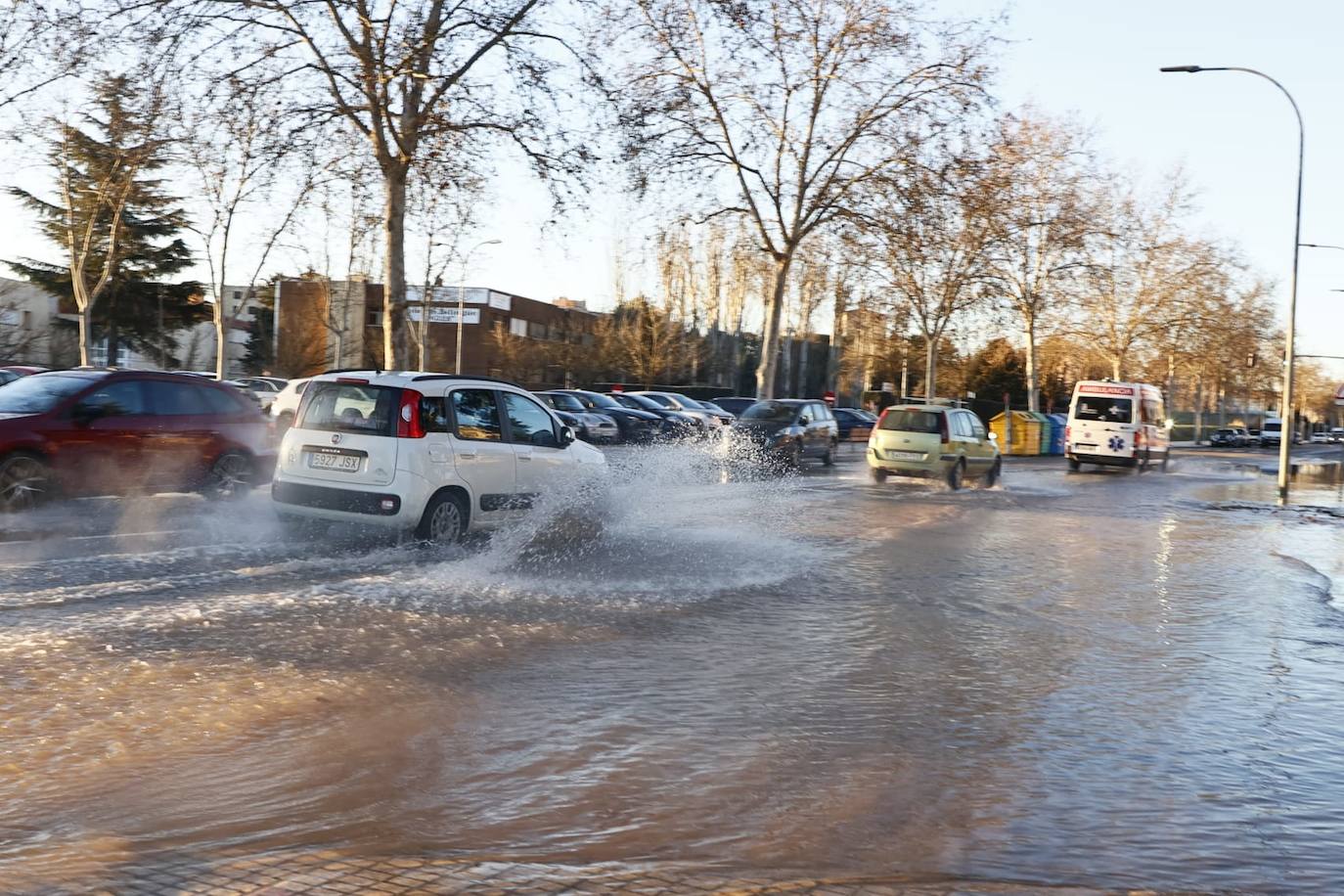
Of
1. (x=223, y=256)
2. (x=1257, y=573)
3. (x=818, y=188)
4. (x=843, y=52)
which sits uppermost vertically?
(x=843, y=52)

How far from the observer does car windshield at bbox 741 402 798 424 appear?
2741 cm

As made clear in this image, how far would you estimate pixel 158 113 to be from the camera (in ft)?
74.9

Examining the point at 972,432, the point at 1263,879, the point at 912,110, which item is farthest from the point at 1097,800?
the point at 912,110

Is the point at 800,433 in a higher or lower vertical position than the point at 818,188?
lower

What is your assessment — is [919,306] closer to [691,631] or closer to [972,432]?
[972,432]

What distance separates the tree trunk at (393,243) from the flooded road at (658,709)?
11.3 meters

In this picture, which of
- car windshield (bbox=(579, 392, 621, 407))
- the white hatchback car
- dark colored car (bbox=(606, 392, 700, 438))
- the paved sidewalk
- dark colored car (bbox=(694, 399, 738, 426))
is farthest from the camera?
dark colored car (bbox=(694, 399, 738, 426))

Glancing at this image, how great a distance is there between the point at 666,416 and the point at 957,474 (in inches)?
543

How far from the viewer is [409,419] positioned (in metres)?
10.7

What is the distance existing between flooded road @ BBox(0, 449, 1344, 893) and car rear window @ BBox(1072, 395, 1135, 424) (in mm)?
22564

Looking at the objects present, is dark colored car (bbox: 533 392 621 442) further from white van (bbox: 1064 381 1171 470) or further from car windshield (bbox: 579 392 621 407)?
white van (bbox: 1064 381 1171 470)

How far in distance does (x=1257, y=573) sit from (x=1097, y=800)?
8.84 meters

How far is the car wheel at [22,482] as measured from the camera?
1219cm

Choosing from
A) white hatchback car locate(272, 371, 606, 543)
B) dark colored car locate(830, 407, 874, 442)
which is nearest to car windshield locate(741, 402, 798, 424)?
white hatchback car locate(272, 371, 606, 543)
